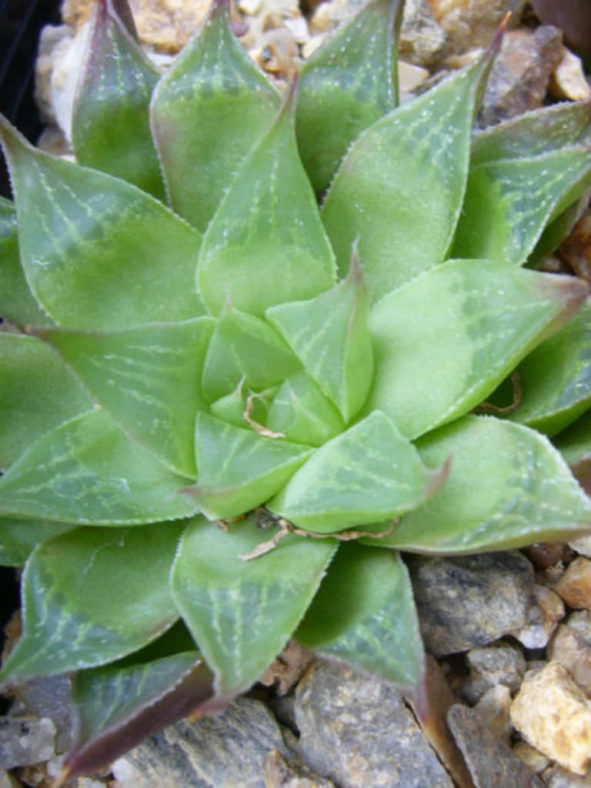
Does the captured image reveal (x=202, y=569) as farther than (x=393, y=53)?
No

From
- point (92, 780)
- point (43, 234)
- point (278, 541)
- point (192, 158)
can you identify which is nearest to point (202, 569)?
point (278, 541)

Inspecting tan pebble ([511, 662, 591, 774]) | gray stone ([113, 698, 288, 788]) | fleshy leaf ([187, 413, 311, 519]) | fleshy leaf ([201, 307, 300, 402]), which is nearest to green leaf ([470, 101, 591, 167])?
fleshy leaf ([201, 307, 300, 402])

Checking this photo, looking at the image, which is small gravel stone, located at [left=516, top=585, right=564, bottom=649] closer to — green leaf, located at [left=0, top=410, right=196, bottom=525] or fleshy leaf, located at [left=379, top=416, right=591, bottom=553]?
fleshy leaf, located at [left=379, top=416, right=591, bottom=553]

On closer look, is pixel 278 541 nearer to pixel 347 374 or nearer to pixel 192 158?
pixel 347 374

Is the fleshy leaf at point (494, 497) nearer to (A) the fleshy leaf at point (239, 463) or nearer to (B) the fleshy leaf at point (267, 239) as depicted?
(A) the fleshy leaf at point (239, 463)

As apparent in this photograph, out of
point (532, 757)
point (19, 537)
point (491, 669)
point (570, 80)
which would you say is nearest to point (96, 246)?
point (19, 537)
